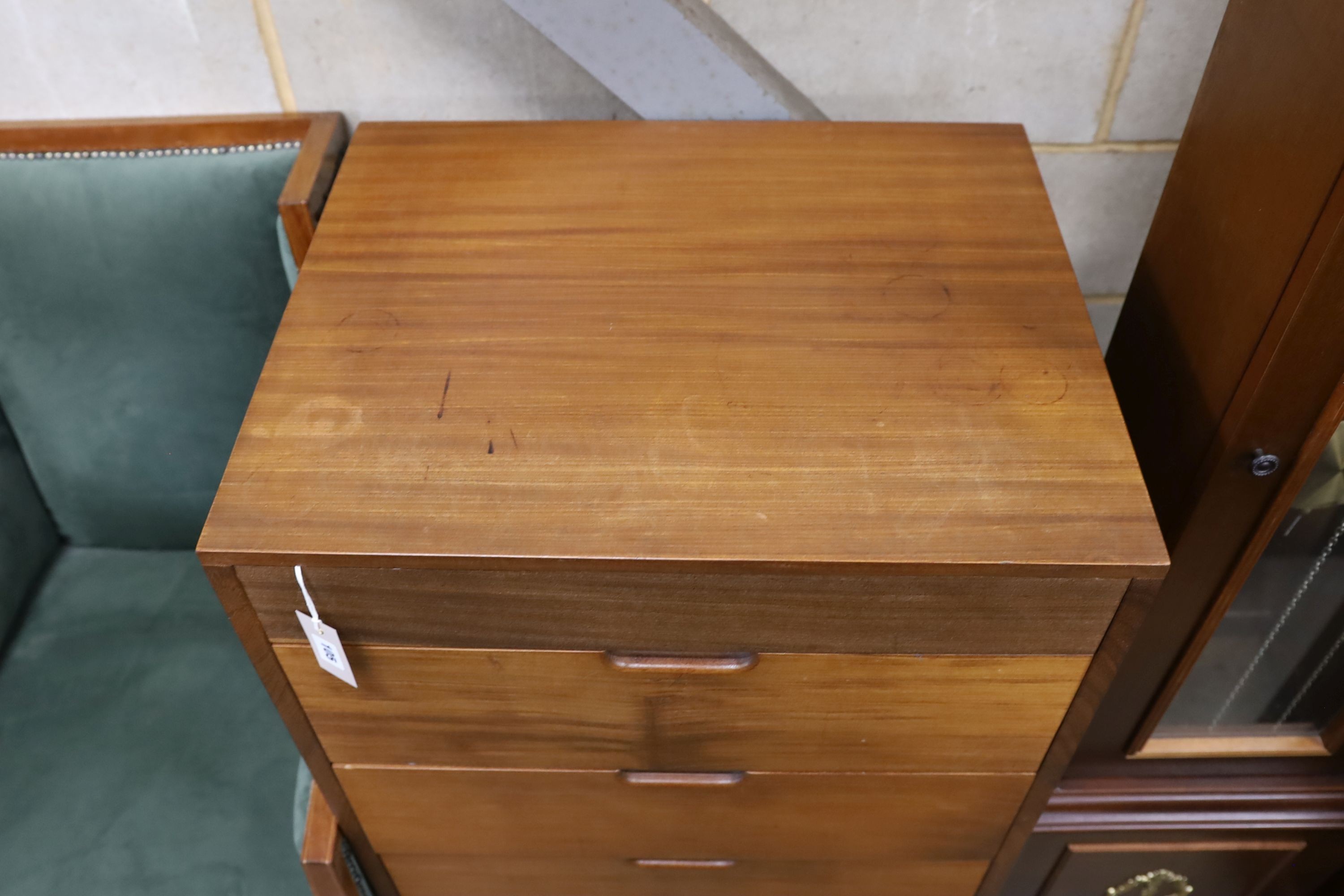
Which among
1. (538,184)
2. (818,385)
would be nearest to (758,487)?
(818,385)

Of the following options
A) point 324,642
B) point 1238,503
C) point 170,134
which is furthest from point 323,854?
point 1238,503

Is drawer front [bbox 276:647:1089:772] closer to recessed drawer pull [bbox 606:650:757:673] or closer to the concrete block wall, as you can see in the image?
Result: recessed drawer pull [bbox 606:650:757:673]

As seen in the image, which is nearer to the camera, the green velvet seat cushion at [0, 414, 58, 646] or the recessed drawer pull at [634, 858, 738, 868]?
the recessed drawer pull at [634, 858, 738, 868]

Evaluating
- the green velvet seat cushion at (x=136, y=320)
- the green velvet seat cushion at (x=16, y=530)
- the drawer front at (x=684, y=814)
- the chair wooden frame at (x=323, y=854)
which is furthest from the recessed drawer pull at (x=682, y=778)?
the green velvet seat cushion at (x=16, y=530)

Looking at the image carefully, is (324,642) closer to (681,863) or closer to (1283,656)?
(681,863)

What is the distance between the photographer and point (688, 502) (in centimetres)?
60

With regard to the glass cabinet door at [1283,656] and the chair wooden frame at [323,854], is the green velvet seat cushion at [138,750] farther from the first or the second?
the glass cabinet door at [1283,656]

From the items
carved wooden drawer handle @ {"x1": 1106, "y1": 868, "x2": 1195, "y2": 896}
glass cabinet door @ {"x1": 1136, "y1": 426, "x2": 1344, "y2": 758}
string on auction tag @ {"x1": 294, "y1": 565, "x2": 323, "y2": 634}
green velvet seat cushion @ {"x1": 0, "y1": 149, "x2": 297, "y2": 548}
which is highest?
green velvet seat cushion @ {"x1": 0, "y1": 149, "x2": 297, "y2": 548}

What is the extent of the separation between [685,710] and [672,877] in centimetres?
30

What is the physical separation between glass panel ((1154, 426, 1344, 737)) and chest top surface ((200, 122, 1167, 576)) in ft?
0.96

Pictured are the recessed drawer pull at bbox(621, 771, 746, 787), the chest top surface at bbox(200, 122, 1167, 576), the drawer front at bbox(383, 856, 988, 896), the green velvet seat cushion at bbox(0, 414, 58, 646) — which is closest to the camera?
the chest top surface at bbox(200, 122, 1167, 576)

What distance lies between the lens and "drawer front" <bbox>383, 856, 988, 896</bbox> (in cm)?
89

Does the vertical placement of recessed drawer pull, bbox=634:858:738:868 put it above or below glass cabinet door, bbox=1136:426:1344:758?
below

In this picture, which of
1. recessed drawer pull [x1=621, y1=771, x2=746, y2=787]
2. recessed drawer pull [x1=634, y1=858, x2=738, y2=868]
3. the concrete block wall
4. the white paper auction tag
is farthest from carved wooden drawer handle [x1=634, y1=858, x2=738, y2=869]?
the concrete block wall
